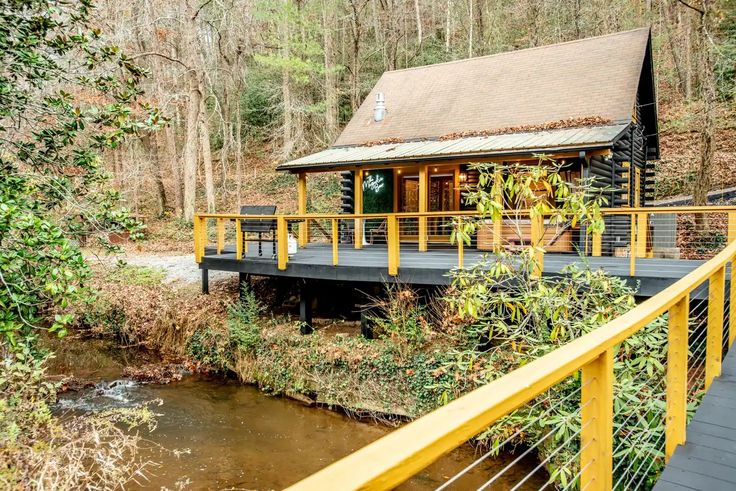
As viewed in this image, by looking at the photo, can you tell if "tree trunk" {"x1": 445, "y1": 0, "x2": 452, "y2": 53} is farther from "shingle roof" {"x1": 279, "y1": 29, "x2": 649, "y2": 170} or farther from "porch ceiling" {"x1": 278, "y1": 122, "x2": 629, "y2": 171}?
"porch ceiling" {"x1": 278, "y1": 122, "x2": 629, "y2": 171}

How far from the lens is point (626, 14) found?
69.1 feet

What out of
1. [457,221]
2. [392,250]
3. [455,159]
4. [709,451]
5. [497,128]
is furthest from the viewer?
[497,128]

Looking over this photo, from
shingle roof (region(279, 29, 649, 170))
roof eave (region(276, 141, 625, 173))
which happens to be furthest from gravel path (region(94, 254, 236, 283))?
shingle roof (region(279, 29, 649, 170))

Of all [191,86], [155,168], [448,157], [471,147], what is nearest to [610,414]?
[448,157]

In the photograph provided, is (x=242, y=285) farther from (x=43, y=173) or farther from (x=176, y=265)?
(x=176, y=265)

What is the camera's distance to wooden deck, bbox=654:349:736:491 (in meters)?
2.13

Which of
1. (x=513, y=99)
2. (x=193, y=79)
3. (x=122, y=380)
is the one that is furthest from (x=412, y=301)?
(x=193, y=79)

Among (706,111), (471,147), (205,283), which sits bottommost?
(205,283)

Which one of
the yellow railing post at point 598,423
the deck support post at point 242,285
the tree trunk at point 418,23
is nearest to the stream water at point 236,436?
the deck support post at point 242,285

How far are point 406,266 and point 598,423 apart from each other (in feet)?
22.0

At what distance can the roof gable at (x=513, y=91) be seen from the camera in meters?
11.7

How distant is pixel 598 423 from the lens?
1499mm

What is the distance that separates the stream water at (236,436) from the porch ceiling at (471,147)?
610 centimetres

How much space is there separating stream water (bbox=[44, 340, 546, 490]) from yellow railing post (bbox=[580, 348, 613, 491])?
4.59 m
